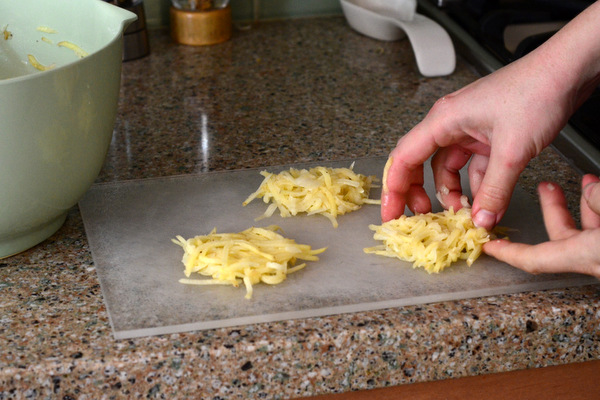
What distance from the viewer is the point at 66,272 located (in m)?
0.83

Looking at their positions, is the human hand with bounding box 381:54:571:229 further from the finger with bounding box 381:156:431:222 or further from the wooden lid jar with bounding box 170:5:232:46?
the wooden lid jar with bounding box 170:5:232:46

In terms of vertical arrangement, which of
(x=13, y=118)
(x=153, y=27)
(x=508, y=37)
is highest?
(x=13, y=118)

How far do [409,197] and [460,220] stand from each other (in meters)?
0.09

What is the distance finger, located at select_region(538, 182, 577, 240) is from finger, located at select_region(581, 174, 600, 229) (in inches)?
0.6

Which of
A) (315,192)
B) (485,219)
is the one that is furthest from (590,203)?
(315,192)

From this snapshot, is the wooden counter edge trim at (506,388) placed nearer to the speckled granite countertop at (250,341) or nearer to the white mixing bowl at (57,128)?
the speckled granite countertop at (250,341)

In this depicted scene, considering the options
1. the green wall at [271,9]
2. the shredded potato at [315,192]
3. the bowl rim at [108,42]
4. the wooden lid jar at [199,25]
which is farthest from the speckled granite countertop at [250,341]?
the green wall at [271,9]

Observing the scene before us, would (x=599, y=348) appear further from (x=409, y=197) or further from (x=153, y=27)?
(x=153, y=27)

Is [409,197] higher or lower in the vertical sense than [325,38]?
higher

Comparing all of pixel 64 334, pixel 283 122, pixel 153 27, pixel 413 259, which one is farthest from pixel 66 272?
pixel 153 27

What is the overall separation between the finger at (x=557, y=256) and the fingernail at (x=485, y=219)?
0.04 metres

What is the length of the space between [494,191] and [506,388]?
0.21 meters

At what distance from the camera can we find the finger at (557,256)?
2.40ft

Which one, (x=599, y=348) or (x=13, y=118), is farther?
(x=599, y=348)
